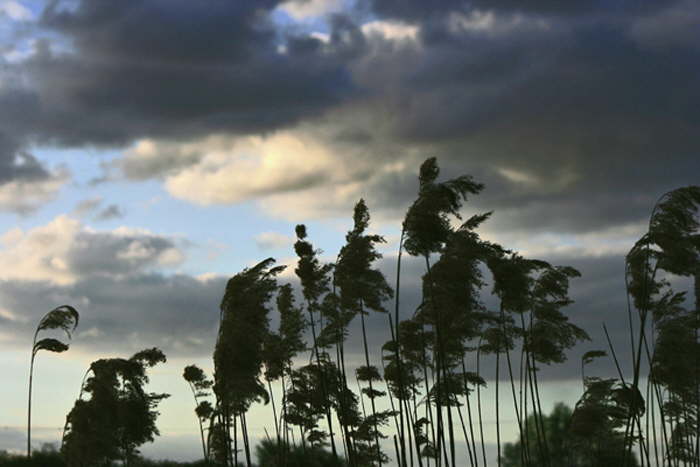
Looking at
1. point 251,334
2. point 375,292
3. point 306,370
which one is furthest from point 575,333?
point 251,334

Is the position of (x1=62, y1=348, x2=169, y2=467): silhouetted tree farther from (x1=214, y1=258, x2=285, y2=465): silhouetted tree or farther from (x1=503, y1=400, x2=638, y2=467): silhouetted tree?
(x1=503, y1=400, x2=638, y2=467): silhouetted tree

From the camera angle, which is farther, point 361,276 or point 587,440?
point 587,440

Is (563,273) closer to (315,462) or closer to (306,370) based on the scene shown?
(306,370)

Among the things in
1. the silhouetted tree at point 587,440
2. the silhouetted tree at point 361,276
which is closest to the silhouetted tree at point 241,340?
the silhouetted tree at point 361,276

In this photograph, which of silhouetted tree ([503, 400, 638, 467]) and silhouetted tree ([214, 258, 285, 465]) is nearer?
silhouetted tree ([214, 258, 285, 465])

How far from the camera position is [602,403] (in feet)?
46.0

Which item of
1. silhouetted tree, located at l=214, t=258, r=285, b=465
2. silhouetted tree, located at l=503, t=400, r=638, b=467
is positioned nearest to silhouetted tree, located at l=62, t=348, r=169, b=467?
silhouetted tree, located at l=214, t=258, r=285, b=465

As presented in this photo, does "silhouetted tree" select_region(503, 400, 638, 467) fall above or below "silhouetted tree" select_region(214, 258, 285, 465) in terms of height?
below

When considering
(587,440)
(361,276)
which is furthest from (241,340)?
(587,440)

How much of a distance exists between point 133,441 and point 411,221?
6.15 metres

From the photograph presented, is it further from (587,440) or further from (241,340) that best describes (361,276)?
(587,440)

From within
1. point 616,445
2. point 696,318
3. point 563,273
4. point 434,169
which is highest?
point 434,169

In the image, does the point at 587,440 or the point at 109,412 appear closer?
the point at 109,412

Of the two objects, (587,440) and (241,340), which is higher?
(241,340)
